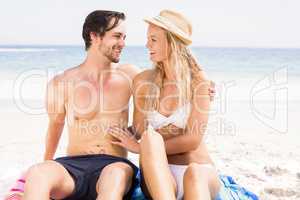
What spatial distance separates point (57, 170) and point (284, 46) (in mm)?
23256

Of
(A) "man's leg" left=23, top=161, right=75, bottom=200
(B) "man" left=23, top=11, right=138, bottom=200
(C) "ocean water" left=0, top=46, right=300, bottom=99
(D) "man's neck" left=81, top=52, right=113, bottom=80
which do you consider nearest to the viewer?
(A) "man's leg" left=23, top=161, right=75, bottom=200

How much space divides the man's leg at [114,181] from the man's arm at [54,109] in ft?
2.56

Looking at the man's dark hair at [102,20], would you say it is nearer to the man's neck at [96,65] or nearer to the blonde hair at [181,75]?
the man's neck at [96,65]

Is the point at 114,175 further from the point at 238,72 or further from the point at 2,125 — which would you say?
the point at 238,72

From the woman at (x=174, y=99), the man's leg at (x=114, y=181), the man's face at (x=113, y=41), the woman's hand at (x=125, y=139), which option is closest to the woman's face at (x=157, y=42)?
the woman at (x=174, y=99)

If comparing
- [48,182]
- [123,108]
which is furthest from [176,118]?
[48,182]

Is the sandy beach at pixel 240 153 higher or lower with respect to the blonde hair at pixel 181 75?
lower

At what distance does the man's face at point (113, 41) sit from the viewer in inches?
142

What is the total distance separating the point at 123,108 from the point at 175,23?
739 millimetres

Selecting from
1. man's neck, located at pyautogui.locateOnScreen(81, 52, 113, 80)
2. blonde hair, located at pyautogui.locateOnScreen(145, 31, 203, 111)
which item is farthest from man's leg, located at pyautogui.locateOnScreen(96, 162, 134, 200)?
man's neck, located at pyautogui.locateOnScreen(81, 52, 113, 80)

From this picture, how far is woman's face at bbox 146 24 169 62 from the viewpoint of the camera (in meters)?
3.47

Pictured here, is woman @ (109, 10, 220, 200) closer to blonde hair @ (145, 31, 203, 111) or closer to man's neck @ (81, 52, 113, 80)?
blonde hair @ (145, 31, 203, 111)

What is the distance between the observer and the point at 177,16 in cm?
351

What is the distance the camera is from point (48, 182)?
9.31 ft
